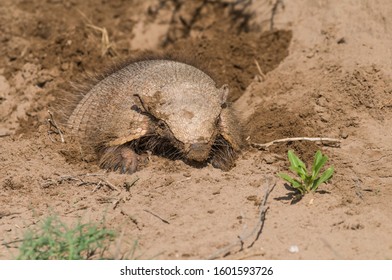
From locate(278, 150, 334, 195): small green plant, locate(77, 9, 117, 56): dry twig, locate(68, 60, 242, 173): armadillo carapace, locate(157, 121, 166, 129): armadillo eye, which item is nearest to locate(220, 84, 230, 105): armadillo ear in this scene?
locate(68, 60, 242, 173): armadillo carapace

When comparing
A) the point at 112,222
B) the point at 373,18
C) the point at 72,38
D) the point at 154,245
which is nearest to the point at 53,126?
the point at 72,38

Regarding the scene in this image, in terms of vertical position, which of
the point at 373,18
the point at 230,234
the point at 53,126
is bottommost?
the point at 53,126

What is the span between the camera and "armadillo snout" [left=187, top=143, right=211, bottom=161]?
6328mm

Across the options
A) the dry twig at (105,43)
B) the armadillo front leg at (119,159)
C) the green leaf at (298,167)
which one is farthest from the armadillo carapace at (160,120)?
the dry twig at (105,43)

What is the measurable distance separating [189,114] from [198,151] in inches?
17.4

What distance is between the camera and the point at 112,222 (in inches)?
214

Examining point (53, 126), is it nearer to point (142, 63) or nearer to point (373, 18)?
point (142, 63)

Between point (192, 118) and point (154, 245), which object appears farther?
point (192, 118)

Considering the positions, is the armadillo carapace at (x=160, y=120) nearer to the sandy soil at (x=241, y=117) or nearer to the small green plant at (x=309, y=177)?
the sandy soil at (x=241, y=117)

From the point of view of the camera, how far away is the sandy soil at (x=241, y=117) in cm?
511

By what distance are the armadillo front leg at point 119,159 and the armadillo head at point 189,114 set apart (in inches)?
17.9

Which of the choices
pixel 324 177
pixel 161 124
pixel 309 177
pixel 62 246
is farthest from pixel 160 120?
pixel 62 246

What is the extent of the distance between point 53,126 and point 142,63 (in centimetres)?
136

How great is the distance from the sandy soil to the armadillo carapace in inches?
7.7
